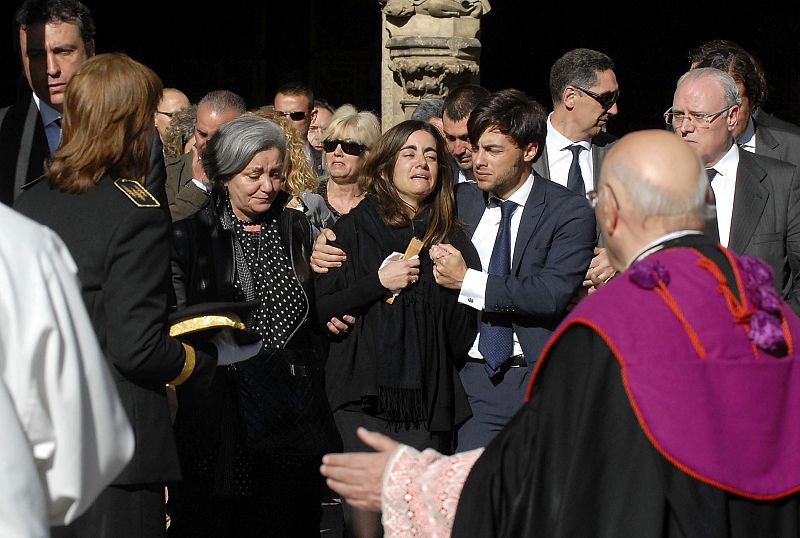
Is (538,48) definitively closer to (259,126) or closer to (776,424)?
(259,126)

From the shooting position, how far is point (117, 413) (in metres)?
2.53

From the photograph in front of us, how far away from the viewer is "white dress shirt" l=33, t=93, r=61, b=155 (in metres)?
4.58

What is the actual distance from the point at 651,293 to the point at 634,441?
0.34m

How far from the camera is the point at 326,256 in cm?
523

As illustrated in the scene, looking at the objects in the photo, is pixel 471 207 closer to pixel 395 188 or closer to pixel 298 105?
pixel 395 188

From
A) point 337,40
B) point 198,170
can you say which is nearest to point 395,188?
point 198,170

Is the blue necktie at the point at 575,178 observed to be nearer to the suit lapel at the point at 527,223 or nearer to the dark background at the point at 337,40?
the suit lapel at the point at 527,223

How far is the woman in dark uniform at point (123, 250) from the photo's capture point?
3635 millimetres

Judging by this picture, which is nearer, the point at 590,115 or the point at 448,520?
the point at 448,520

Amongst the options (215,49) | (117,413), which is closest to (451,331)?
(117,413)

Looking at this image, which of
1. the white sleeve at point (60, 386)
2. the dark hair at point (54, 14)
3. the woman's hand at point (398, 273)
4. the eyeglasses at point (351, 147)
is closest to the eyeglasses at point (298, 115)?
the eyeglasses at point (351, 147)

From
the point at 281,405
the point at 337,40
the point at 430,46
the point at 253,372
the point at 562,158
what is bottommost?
the point at 281,405

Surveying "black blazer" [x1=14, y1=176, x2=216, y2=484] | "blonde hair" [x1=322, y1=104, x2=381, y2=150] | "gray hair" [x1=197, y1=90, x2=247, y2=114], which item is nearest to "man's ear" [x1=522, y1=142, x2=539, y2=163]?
"blonde hair" [x1=322, y1=104, x2=381, y2=150]

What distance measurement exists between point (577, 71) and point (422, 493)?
3532 millimetres
